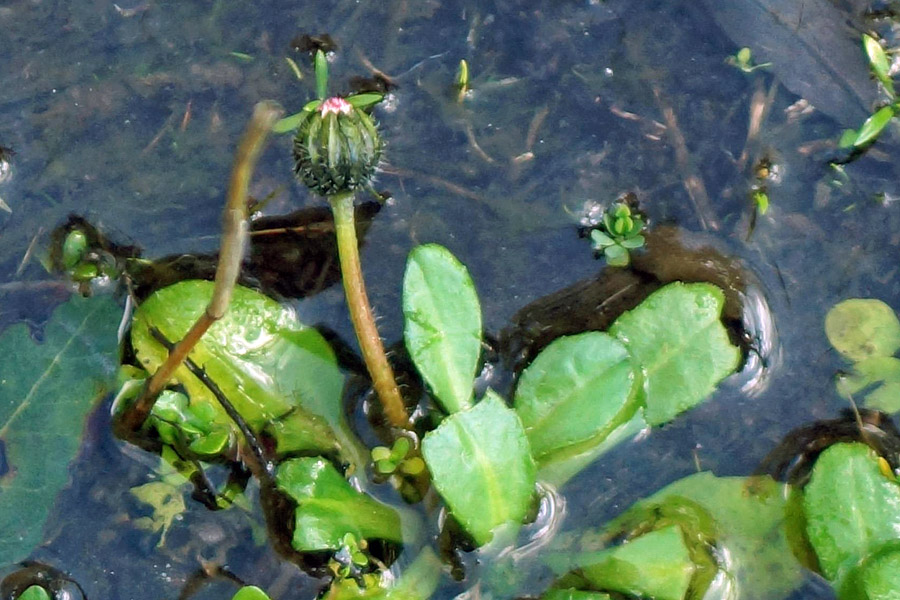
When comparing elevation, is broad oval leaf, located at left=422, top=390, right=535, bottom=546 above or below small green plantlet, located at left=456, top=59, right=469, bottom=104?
below

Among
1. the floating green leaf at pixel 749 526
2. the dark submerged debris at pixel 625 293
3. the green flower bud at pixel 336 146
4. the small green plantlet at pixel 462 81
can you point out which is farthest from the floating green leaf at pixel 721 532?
the small green plantlet at pixel 462 81

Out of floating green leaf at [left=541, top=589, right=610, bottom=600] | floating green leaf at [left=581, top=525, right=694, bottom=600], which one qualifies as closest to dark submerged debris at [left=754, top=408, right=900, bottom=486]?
floating green leaf at [left=581, top=525, right=694, bottom=600]

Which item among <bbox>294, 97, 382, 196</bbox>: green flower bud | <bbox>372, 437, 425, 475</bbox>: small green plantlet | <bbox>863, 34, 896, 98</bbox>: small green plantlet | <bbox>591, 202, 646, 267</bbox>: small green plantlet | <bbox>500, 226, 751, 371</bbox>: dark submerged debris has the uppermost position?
<bbox>294, 97, 382, 196</bbox>: green flower bud

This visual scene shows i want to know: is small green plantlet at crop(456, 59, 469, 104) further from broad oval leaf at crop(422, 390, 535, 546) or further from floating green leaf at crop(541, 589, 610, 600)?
floating green leaf at crop(541, 589, 610, 600)

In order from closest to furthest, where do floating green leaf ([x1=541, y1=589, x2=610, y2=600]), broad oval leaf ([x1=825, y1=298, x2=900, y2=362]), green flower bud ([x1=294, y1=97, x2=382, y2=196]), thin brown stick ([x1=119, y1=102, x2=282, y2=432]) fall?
thin brown stick ([x1=119, y1=102, x2=282, y2=432]) → green flower bud ([x1=294, y1=97, x2=382, y2=196]) → floating green leaf ([x1=541, y1=589, x2=610, y2=600]) → broad oval leaf ([x1=825, y1=298, x2=900, y2=362])

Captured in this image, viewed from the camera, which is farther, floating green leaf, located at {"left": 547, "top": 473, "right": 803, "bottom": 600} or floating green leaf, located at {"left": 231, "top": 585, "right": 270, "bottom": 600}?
floating green leaf, located at {"left": 547, "top": 473, "right": 803, "bottom": 600}

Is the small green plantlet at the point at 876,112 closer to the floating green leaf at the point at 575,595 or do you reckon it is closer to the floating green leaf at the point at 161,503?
the floating green leaf at the point at 575,595
